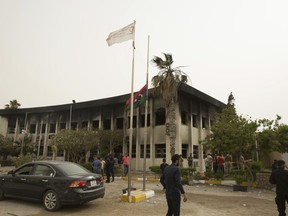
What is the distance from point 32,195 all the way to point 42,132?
3008 centimetres

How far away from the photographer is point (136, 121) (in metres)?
27.2

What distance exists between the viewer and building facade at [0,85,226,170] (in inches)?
941

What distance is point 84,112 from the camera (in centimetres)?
3150

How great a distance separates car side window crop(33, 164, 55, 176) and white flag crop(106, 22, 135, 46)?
6.07 metres

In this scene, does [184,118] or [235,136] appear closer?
[235,136]

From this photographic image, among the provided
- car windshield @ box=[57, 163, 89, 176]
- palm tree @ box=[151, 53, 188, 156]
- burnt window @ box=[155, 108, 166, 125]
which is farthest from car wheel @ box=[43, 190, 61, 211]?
burnt window @ box=[155, 108, 166, 125]

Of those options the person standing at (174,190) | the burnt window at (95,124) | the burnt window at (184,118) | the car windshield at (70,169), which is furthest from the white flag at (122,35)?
the burnt window at (95,124)

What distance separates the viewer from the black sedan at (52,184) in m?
7.17

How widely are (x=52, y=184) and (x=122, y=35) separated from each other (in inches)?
271

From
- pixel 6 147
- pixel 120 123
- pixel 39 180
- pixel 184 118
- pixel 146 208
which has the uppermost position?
pixel 184 118

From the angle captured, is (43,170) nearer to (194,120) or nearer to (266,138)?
(266,138)

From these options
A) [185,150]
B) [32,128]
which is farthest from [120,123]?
[32,128]

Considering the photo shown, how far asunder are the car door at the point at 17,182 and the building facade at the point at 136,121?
10.4m

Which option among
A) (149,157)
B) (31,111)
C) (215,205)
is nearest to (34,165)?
(215,205)
